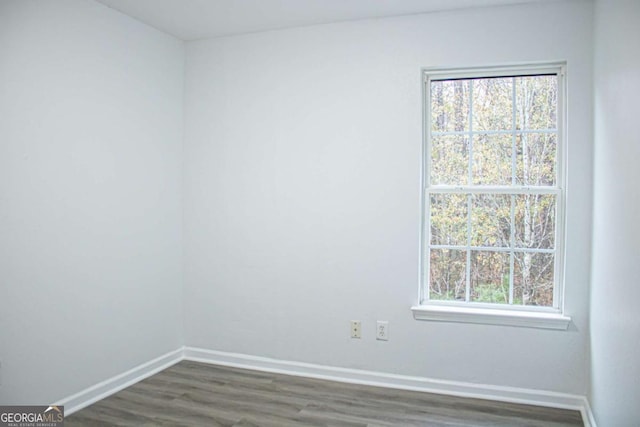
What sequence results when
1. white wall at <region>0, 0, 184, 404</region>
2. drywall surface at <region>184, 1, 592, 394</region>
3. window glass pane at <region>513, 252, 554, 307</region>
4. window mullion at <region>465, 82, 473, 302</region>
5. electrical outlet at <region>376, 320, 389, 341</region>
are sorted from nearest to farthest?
white wall at <region>0, 0, 184, 404</region>, drywall surface at <region>184, 1, 592, 394</region>, window glass pane at <region>513, 252, 554, 307</region>, window mullion at <region>465, 82, 473, 302</region>, electrical outlet at <region>376, 320, 389, 341</region>

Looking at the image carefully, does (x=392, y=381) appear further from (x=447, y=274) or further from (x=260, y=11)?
(x=260, y=11)

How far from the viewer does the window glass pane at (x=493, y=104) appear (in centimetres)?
326

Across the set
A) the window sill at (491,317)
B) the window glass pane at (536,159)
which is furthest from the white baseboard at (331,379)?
the window glass pane at (536,159)

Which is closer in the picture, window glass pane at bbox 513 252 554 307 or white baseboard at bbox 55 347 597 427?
white baseboard at bbox 55 347 597 427

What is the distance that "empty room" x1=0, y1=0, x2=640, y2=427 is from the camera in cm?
279

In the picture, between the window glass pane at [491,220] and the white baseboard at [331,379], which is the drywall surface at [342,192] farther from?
the window glass pane at [491,220]

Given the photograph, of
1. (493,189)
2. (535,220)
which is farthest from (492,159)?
(535,220)

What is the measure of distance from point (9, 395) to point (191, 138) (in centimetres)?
217

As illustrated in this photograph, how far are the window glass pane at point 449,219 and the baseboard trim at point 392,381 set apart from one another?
3.14 ft

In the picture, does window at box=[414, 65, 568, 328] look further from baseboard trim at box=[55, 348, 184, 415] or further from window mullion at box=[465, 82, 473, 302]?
baseboard trim at box=[55, 348, 184, 415]

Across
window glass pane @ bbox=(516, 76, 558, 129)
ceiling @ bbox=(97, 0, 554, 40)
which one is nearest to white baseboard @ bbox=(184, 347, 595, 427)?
window glass pane @ bbox=(516, 76, 558, 129)

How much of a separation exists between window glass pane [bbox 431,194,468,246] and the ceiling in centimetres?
126

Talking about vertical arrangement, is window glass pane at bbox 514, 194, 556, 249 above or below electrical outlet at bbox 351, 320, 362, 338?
above

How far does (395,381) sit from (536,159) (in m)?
1.78
